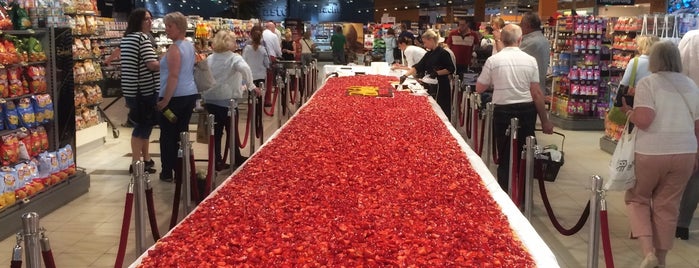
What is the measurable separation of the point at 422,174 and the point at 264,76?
7805mm

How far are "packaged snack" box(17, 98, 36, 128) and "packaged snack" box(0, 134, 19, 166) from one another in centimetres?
21

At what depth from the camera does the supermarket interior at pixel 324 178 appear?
2.57m

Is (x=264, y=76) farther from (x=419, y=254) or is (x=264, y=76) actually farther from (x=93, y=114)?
(x=419, y=254)

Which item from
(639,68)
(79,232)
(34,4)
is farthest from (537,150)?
(34,4)

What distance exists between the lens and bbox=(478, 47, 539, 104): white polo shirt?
5707mm

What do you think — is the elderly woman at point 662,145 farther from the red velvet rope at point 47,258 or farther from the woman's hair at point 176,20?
the woman's hair at point 176,20

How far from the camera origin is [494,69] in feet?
19.0

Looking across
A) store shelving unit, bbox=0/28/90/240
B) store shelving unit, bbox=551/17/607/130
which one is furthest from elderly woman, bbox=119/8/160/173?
store shelving unit, bbox=551/17/607/130

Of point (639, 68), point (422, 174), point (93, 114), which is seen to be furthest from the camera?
point (93, 114)

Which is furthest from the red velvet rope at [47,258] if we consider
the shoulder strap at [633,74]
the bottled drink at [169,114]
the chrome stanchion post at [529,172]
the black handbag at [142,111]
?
the shoulder strap at [633,74]

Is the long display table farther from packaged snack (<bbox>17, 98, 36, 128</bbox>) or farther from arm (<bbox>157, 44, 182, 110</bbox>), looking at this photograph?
packaged snack (<bbox>17, 98, 36, 128</bbox>)

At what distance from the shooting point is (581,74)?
10695 mm

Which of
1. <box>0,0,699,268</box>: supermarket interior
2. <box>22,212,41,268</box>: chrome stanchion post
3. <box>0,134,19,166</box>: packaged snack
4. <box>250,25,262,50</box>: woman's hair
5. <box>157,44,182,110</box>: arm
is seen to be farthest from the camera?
<box>250,25,262,50</box>: woman's hair

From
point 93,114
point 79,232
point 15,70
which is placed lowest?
point 79,232
